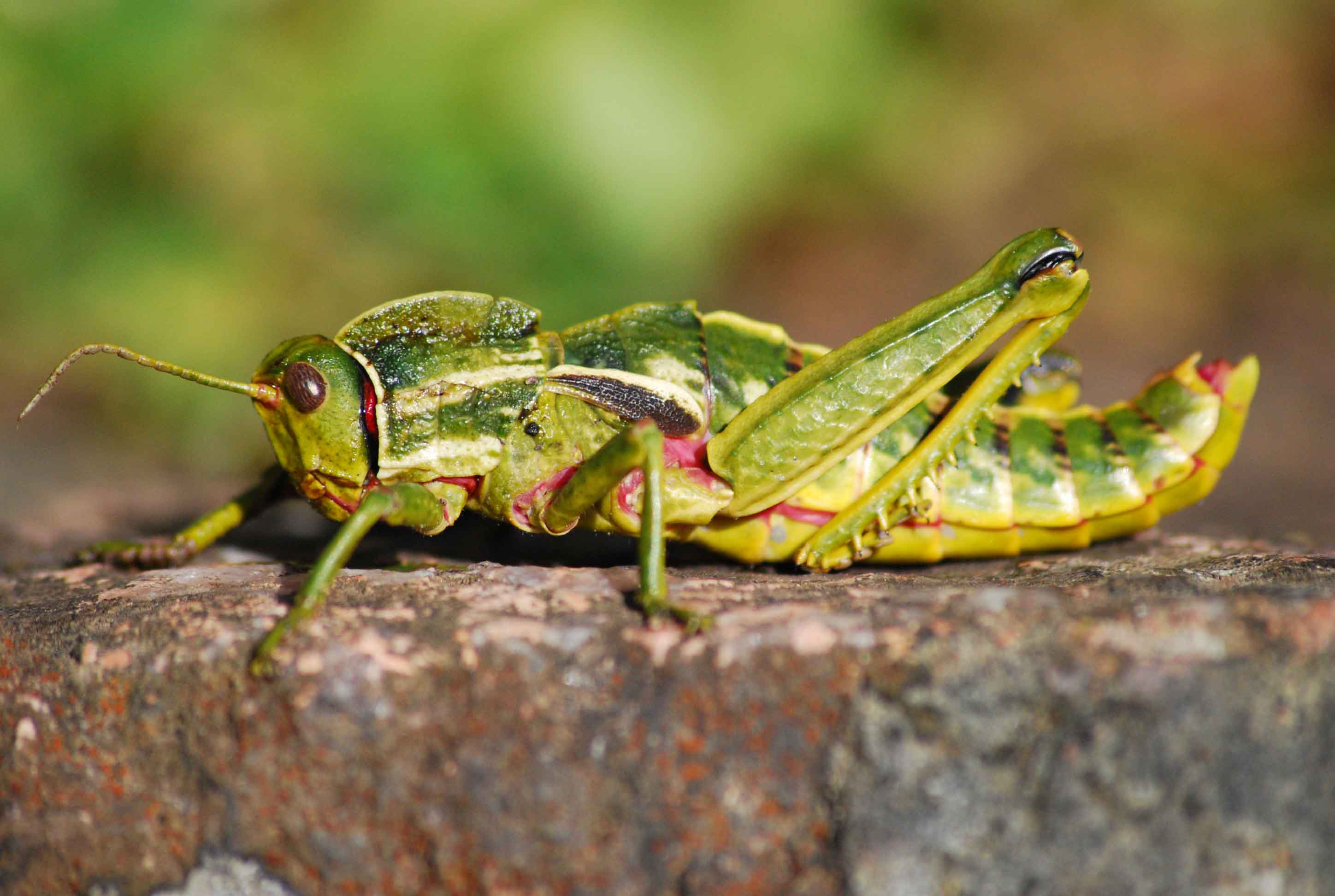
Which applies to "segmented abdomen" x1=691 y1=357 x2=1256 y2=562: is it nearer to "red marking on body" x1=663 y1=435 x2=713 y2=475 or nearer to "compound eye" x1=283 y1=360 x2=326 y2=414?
"red marking on body" x1=663 y1=435 x2=713 y2=475

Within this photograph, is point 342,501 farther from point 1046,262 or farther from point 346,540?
point 1046,262

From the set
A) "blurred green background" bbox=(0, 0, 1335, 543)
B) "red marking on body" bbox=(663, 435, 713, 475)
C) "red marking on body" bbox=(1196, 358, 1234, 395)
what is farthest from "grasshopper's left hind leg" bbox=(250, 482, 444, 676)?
"red marking on body" bbox=(1196, 358, 1234, 395)

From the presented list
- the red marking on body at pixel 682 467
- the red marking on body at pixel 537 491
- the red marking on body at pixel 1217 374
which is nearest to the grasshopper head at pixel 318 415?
the red marking on body at pixel 537 491

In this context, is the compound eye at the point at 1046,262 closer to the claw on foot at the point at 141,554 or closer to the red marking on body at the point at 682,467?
the red marking on body at the point at 682,467

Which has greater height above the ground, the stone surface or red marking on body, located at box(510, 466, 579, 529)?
red marking on body, located at box(510, 466, 579, 529)

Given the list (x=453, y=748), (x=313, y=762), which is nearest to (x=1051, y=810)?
(x=453, y=748)

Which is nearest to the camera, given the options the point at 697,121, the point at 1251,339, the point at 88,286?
the point at 88,286

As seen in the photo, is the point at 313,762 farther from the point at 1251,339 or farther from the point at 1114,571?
the point at 1251,339
